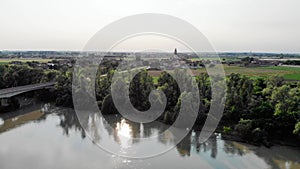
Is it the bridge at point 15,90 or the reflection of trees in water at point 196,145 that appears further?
the bridge at point 15,90

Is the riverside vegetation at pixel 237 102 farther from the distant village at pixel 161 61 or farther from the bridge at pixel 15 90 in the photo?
the distant village at pixel 161 61

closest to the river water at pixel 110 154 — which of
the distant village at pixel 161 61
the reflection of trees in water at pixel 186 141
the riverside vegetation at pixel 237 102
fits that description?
the reflection of trees in water at pixel 186 141

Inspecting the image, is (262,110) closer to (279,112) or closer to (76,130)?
(279,112)

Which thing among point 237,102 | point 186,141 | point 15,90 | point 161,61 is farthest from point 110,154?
point 161,61

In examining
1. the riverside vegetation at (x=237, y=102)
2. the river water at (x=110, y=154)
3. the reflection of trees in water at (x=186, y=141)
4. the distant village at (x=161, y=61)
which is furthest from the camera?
the distant village at (x=161, y=61)

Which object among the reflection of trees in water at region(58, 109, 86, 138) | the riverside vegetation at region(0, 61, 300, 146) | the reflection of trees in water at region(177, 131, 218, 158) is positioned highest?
the riverside vegetation at region(0, 61, 300, 146)

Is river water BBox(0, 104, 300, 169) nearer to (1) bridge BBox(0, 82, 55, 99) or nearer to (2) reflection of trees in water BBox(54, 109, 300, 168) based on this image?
(2) reflection of trees in water BBox(54, 109, 300, 168)

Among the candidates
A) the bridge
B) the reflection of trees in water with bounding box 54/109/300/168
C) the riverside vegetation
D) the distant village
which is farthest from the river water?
the distant village

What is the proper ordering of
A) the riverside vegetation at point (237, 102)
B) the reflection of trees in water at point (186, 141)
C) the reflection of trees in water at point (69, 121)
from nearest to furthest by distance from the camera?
the reflection of trees in water at point (186, 141), the riverside vegetation at point (237, 102), the reflection of trees in water at point (69, 121)

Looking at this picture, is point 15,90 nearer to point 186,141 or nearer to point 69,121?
point 69,121
